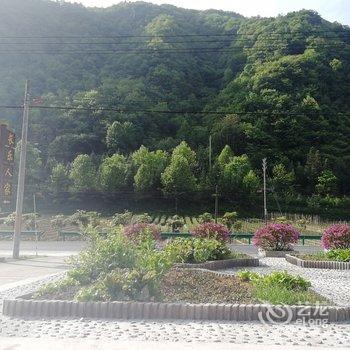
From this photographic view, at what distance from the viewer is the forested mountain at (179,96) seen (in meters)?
57.3

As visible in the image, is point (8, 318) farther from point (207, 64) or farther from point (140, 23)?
point (140, 23)

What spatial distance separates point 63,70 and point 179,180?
24867mm

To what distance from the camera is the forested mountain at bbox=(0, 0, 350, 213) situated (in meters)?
57.3

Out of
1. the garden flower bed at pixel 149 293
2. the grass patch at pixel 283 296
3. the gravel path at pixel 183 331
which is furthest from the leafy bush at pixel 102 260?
the grass patch at pixel 283 296

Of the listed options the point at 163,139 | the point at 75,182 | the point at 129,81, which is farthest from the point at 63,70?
the point at 163,139

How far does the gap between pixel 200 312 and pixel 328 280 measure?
224 inches

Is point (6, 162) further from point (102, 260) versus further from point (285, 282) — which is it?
point (285, 282)

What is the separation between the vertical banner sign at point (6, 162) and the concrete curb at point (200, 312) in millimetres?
11791

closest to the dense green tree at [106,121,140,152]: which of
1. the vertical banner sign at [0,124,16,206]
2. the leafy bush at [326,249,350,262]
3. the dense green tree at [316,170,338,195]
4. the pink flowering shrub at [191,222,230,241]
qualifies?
the dense green tree at [316,170,338,195]

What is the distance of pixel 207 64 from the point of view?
269ft

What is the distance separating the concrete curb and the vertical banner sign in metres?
11.8

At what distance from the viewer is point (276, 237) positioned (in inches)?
691

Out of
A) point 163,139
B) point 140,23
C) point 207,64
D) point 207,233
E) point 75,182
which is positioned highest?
point 140,23

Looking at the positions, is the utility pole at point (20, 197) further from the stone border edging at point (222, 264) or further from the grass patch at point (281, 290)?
the grass patch at point (281, 290)
